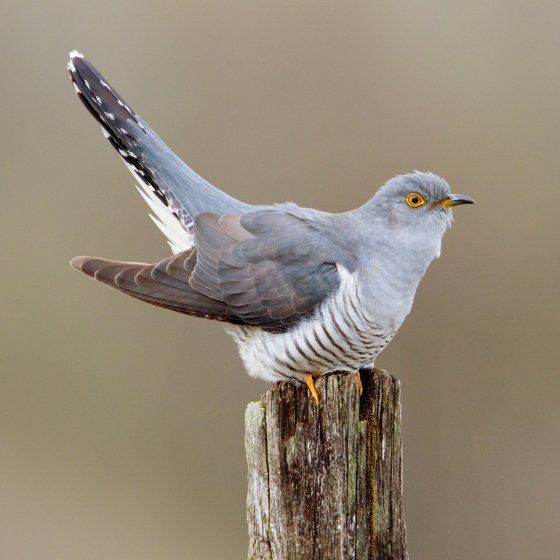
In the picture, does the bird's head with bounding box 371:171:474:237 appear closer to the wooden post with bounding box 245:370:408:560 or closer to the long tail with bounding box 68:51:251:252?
the long tail with bounding box 68:51:251:252

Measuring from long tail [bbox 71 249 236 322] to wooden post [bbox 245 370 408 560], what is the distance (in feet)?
3.25

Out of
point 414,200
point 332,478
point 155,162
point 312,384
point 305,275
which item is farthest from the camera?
point 155,162

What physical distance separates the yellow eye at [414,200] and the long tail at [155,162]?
30.8 inches

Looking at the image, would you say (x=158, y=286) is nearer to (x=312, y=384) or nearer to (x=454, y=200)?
(x=312, y=384)

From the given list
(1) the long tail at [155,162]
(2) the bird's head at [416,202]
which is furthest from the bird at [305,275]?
(1) the long tail at [155,162]

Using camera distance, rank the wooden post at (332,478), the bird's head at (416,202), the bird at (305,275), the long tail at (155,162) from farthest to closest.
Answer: the long tail at (155,162)
the bird's head at (416,202)
the bird at (305,275)
the wooden post at (332,478)

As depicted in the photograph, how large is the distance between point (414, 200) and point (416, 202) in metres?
0.01

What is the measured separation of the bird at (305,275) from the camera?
3.44 metres

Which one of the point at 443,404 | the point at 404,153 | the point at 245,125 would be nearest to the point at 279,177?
the point at 245,125

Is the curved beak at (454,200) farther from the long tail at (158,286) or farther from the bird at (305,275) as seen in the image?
the long tail at (158,286)

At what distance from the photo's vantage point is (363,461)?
8.83 ft

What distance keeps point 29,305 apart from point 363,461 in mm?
3789

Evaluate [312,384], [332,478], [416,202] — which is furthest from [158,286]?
[332,478]

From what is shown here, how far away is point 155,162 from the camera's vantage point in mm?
4125
